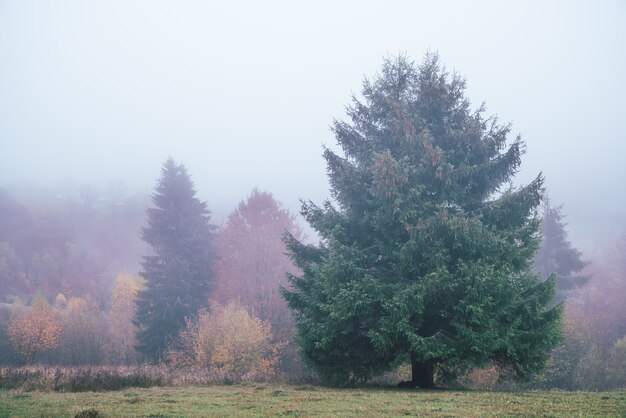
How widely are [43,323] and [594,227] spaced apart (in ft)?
358

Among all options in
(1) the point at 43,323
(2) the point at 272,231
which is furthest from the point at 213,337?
(1) the point at 43,323

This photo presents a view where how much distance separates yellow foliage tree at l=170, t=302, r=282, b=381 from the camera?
32469 mm

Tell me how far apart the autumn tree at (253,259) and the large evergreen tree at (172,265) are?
1.73m

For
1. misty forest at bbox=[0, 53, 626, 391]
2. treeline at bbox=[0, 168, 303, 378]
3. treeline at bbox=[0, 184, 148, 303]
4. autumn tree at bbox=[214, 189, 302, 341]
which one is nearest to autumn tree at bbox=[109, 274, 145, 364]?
treeline at bbox=[0, 168, 303, 378]

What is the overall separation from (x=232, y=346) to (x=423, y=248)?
69.8ft

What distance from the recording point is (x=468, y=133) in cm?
1786

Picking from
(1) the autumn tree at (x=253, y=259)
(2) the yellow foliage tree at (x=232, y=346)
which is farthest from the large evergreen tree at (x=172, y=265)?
(2) the yellow foliage tree at (x=232, y=346)

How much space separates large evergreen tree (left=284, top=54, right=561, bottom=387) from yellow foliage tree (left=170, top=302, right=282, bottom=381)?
48.4ft

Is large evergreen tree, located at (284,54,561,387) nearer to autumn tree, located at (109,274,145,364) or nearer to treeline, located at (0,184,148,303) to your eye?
autumn tree, located at (109,274,145,364)

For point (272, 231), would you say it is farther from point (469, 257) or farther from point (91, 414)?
point (91, 414)

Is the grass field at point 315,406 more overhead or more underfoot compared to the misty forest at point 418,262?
more underfoot

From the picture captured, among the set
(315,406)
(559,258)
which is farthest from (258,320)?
(559,258)

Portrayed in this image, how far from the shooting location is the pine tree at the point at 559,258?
137ft

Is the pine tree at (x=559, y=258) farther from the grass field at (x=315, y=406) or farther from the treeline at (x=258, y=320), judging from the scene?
the grass field at (x=315, y=406)
